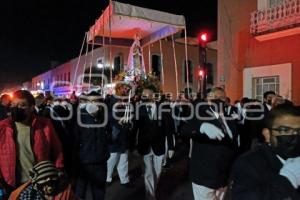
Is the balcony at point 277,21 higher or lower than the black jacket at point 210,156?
higher

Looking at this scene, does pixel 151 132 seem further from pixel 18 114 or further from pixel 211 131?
pixel 18 114

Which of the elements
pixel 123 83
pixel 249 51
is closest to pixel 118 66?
pixel 249 51

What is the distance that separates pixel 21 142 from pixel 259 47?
1210cm

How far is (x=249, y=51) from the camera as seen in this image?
14.9m

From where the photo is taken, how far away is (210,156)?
4.48 metres

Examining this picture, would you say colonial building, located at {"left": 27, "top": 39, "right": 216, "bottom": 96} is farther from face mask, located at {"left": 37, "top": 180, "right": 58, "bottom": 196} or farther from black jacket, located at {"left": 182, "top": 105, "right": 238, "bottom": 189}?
face mask, located at {"left": 37, "top": 180, "right": 58, "bottom": 196}

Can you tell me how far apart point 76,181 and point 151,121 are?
1.76 m

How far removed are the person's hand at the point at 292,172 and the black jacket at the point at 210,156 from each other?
7.49 feet

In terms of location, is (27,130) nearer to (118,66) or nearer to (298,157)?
(298,157)

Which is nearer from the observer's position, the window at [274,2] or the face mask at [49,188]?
the face mask at [49,188]

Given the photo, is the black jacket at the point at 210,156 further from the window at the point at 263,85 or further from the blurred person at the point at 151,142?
the window at the point at 263,85

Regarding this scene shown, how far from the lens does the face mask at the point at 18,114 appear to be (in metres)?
3.92

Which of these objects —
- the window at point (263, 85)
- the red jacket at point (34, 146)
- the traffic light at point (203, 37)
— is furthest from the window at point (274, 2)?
the red jacket at point (34, 146)

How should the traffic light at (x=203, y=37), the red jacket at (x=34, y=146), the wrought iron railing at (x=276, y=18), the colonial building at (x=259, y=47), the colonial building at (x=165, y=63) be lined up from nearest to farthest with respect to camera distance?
the red jacket at (x=34, y=146) → the traffic light at (x=203, y=37) → the wrought iron railing at (x=276, y=18) → the colonial building at (x=259, y=47) → the colonial building at (x=165, y=63)
